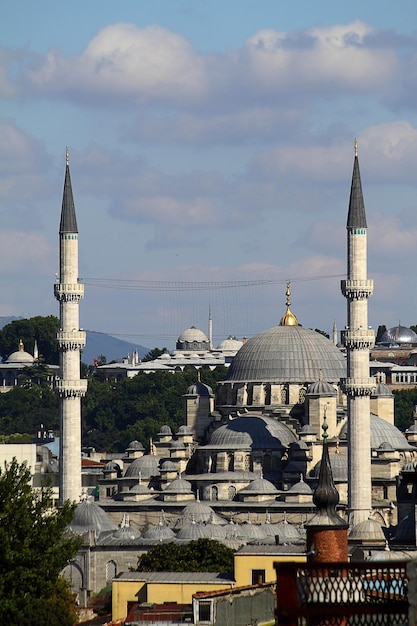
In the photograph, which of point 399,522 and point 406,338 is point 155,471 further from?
point 406,338

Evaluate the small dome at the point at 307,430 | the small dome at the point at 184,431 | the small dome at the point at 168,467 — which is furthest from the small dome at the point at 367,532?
the small dome at the point at 184,431

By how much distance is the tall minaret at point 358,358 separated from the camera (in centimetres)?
6981

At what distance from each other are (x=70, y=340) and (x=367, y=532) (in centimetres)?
1476

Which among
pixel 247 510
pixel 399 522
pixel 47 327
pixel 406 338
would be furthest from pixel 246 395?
pixel 406 338

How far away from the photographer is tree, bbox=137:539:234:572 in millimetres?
56562

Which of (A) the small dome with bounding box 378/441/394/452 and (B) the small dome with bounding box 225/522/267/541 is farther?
(A) the small dome with bounding box 378/441/394/452

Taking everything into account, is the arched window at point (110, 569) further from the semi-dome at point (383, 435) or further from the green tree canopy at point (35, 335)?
the green tree canopy at point (35, 335)

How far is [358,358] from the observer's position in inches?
2813

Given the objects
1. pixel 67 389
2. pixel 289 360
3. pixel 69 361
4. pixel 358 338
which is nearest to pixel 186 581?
pixel 358 338

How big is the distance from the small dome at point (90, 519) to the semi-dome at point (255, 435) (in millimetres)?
8494

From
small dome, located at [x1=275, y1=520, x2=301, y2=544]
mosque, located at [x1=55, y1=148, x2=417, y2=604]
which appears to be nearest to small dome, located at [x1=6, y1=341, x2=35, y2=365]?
mosque, located at [x1=55, y1=148, x2=417, y2=604]

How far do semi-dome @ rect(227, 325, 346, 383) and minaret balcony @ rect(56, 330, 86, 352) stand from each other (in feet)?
42.1

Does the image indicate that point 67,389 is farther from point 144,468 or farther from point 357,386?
point 357,386

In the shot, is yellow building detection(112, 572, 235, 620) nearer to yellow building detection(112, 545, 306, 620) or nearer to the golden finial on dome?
yellow building detection(112, 545, 306, 620)
